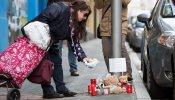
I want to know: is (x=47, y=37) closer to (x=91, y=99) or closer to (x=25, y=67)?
(x=25, y=67)

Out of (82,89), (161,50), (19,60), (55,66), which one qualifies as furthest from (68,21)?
(82,89)

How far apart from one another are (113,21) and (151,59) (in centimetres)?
84

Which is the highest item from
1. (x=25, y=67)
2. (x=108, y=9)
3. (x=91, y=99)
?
(x=108, y=9)

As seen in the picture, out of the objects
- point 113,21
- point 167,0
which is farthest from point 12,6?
point 113,21

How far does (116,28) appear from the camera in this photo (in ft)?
26.0

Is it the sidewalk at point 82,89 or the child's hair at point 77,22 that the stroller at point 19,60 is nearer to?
the child's hair at point 77,22

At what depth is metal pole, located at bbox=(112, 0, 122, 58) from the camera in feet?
25.8

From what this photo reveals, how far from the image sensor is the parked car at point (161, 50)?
24.6ft

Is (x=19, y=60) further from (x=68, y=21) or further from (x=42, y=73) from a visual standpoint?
(x=68, y=21)

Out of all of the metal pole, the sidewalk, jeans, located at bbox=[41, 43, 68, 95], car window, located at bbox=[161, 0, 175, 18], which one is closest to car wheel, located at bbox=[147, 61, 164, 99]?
the sidewalk

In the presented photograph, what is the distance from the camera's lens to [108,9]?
8.45 metres

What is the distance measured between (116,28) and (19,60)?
1.72 meters

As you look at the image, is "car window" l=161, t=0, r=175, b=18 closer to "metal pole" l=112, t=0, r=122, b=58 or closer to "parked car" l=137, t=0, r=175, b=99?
"parked car" l=137, t=0, r=175, b=99

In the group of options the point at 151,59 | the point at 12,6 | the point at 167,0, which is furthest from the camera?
the point at 12,6
